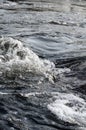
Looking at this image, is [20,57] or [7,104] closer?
[7,104]

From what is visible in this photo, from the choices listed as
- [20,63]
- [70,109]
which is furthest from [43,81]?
[70,109]

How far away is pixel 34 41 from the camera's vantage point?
13.4 metres

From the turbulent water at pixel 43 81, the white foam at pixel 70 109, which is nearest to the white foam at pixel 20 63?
the turbulent water at pixel 43 81

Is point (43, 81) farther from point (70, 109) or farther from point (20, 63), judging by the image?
point (70, 109)

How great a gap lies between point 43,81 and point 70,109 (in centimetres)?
182

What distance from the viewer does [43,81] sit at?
8.38 metres

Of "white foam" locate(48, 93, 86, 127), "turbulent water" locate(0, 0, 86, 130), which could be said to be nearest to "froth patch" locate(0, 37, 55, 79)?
"turbulent water" locate(0, 0, 86, 130)

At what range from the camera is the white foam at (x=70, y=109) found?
6320 mm

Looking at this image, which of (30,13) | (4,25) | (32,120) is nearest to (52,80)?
(32,120)

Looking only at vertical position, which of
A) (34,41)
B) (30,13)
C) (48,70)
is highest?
(48,70)

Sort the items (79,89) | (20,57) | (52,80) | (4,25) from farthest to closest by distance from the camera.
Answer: (4,25)
(20,57)
(52,80)
(79,89)

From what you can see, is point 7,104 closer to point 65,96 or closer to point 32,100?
point 32,100

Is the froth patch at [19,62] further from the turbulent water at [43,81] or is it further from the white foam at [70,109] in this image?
the white foam at [70,109]

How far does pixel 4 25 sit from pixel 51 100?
30.9 feet
